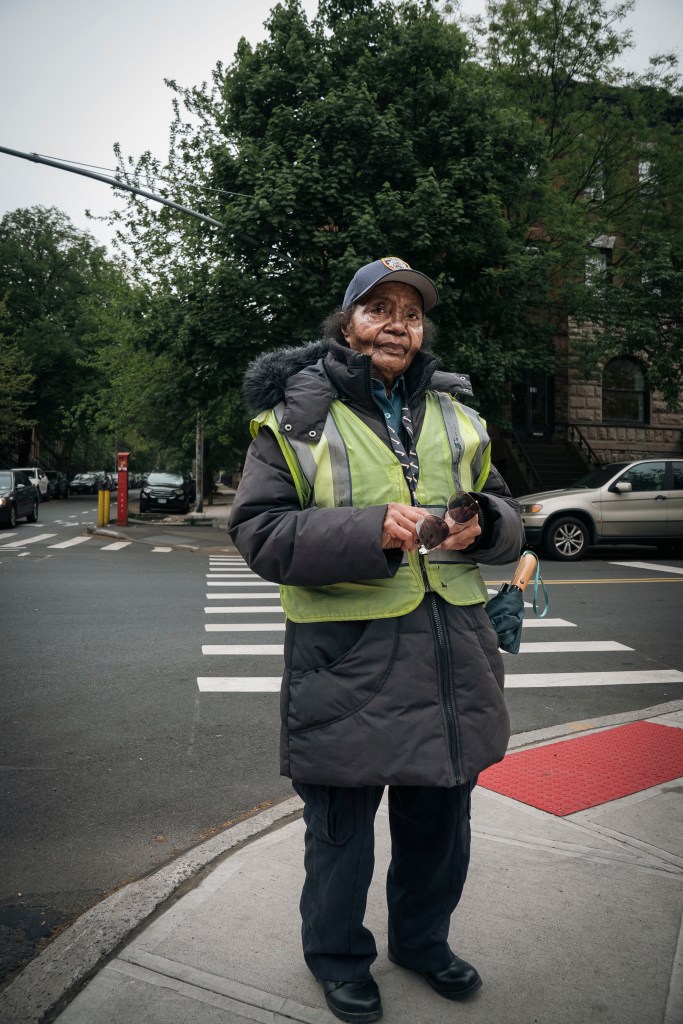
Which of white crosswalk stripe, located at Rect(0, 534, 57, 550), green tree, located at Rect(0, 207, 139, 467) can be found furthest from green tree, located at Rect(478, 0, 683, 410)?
green tree, located at Rect(0, 207, 139, 467)

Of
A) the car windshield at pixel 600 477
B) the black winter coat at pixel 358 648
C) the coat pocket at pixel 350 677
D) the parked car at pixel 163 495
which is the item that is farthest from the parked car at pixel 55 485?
the coat pocket at pixel 350 677

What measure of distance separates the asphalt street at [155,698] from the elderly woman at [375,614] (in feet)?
4.18

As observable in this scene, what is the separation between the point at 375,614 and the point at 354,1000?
1.07 meters

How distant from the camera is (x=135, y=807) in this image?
419 cm

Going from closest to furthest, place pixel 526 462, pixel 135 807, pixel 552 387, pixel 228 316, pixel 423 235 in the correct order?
pixel 135 807 < pixel 423 235 < pixel 228 316 < pixel 526 462 < pixel 552 387

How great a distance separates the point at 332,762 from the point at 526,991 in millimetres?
943

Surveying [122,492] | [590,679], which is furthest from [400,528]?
[122,492]

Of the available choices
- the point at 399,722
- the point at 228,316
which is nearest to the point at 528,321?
the point at 228,316

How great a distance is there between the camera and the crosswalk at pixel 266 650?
6.70 m

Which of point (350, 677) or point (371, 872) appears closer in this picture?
point (350, 677)

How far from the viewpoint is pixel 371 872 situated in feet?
8.00

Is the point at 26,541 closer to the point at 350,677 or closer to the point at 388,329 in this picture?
the point at 388,329

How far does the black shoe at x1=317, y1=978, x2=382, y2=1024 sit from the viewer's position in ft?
7.76

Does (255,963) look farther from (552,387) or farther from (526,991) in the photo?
(552,387)
